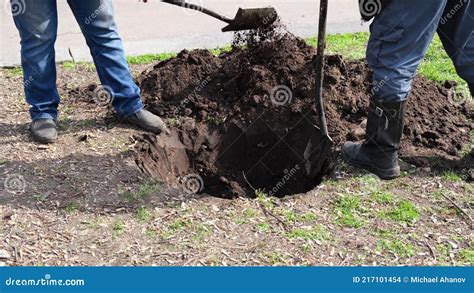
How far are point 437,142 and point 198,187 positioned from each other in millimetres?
1703

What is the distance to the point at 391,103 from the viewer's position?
3930 millimetres

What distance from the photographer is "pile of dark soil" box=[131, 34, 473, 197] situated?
15.1 ft

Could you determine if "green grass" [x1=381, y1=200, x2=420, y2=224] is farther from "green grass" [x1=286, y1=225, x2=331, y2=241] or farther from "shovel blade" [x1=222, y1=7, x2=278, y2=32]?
"shovel blade" [x1=222, y1=7, x2=278, y2=32]

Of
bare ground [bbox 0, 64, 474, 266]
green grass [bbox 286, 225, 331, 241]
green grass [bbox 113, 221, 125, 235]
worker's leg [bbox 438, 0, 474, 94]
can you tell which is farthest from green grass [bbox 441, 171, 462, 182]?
green grass [bbox 113, 221, 125, 235]

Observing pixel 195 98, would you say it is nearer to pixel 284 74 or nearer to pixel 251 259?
pixel 284 74

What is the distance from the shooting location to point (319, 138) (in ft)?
14.7

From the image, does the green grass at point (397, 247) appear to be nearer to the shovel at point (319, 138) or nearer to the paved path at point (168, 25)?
the shovel at point (319, 138)

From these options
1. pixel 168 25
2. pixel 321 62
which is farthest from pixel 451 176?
pixel 168 25

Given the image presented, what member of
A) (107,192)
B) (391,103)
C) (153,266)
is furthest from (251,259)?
(391,103)

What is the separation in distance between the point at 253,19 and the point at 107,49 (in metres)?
1.16

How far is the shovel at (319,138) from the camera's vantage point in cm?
403

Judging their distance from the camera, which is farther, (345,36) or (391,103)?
(345,36)

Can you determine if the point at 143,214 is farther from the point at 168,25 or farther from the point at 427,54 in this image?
the point at 168,25

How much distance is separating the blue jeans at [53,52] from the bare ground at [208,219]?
1.29 ft
